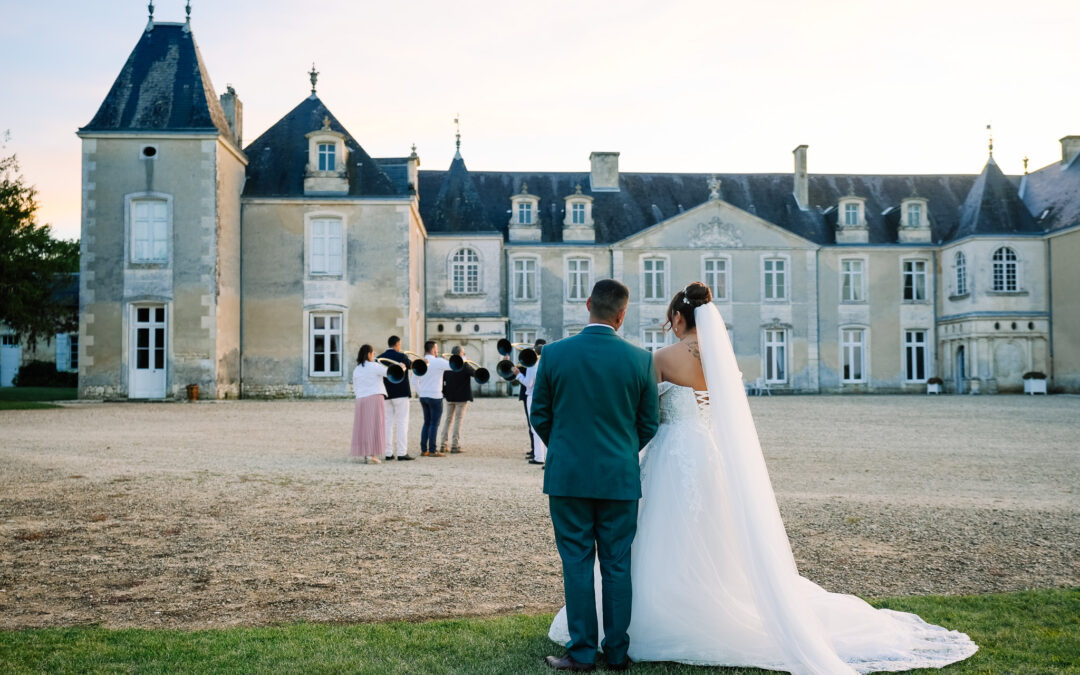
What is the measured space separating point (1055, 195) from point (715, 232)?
12.9m

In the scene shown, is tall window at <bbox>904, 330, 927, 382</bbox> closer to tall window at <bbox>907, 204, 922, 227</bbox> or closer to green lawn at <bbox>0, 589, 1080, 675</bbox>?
tall window at <bbox>907, 204, 922, 227</bbox>

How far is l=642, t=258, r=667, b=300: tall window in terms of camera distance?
111 feet

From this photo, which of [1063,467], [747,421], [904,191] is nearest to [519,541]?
[747,421]

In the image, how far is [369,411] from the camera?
11.4 metres

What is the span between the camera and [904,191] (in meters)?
36.9

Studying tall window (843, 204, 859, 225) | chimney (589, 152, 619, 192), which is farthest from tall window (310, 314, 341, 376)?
tall window (843, 204, 859, 225)

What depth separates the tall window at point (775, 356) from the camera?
33.7 m

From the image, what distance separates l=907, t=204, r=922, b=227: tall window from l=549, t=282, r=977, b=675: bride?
110ft

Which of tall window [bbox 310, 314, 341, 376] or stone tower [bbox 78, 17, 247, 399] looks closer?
stone tower [bbox 78, 17, 247, 399]

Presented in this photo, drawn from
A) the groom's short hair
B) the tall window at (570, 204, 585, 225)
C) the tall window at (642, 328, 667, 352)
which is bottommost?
the groom's short hair

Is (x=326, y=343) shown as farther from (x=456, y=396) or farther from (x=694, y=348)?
(x=694, y=348)

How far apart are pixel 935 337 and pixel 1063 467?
2579cm

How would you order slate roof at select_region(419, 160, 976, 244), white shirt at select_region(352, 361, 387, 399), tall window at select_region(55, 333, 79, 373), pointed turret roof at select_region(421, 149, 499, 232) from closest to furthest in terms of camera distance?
white shirt at select_region(352, 361, 387, 399) < pointed turret roof at select_region(421, 149, 499, 232) < slate roof at select_region(419, 160, 976, 244) < tall window at select_region(55, 333, 79, 373)

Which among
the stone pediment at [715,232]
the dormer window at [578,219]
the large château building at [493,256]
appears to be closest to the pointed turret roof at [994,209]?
the large château building at [493,256]
